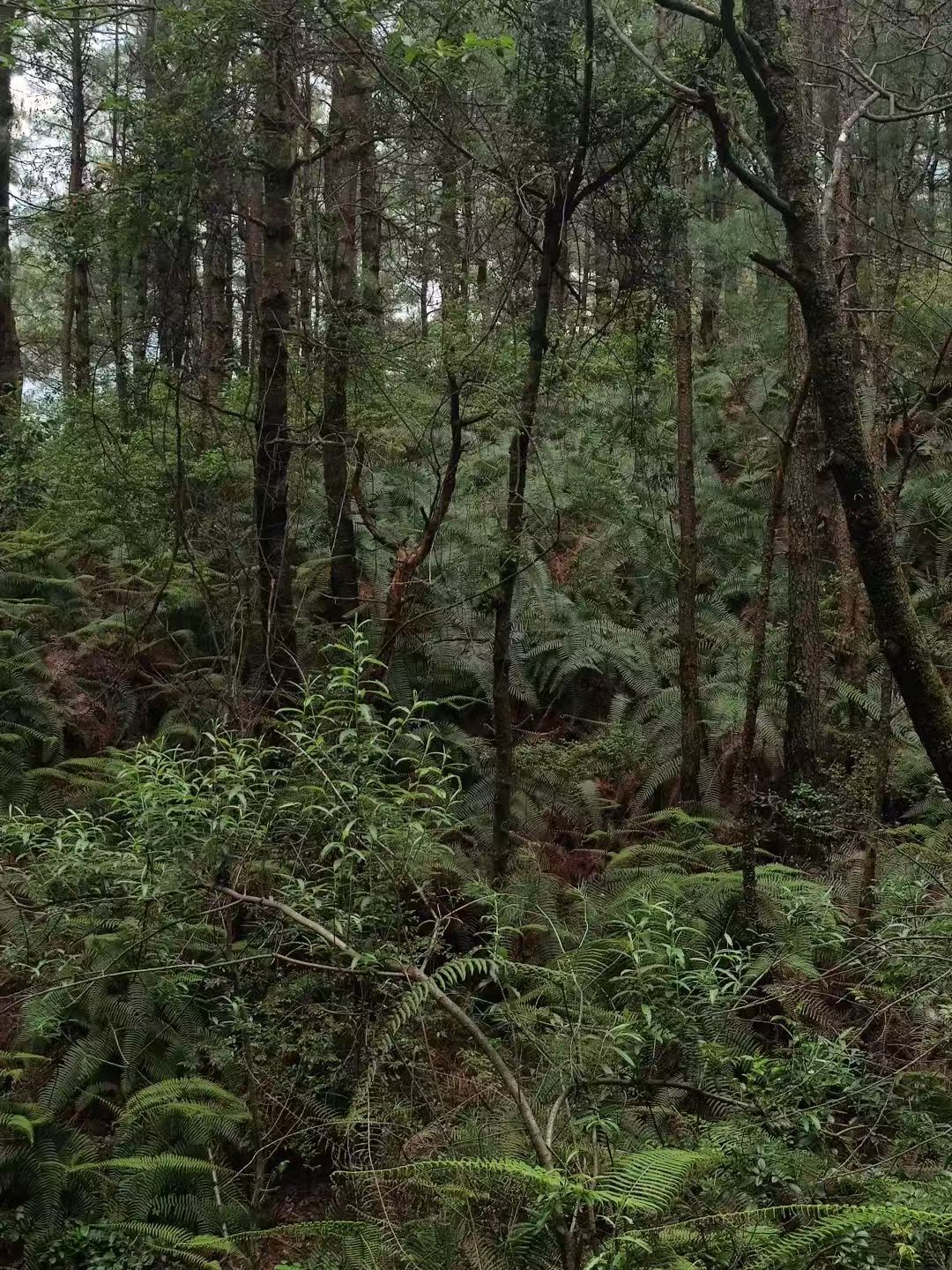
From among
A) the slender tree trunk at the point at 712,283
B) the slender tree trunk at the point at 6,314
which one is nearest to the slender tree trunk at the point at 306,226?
the slender tree trunk at the point at 6,314

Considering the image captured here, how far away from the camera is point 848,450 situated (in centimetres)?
314

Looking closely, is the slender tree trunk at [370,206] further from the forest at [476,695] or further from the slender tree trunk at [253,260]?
the slender tree trunk at [253,260]

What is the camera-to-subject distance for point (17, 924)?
5.23 metres

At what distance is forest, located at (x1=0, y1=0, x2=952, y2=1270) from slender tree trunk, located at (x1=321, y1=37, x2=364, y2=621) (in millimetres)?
51

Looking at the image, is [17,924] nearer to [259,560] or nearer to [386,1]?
[259,560]

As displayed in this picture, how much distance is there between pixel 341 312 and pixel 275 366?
63cm

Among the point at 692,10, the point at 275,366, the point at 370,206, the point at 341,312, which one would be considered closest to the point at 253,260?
the point at 370,206

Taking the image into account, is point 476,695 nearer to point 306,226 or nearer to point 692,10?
point 306,226

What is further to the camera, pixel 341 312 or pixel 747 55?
pixel 341 312

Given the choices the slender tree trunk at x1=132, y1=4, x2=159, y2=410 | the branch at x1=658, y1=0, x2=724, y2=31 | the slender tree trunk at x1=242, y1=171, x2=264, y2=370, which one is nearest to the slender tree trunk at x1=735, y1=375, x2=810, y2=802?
the branch at x1=658, y1=0, x2=724, y2=31

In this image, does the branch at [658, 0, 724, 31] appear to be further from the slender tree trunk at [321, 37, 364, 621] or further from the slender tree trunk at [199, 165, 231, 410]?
the slender tree trunk at [199, 165, 231, 410]

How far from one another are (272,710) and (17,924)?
6.73ft

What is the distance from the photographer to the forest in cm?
319

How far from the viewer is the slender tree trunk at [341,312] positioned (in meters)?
6.83
